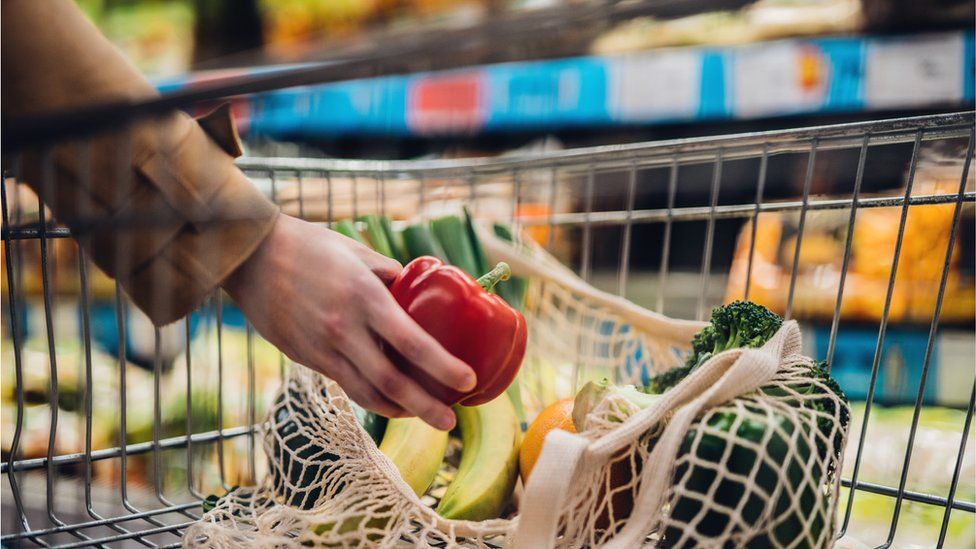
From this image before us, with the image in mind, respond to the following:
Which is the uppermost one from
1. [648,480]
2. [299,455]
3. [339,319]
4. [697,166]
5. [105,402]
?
[697,166]

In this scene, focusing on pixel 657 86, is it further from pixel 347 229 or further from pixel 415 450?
pixel 415 450

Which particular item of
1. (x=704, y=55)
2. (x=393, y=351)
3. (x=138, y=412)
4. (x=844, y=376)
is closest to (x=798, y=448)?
(x=393, y=351)

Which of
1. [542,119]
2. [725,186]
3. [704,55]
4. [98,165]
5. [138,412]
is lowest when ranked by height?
[138,412]

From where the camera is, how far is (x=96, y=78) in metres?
0.57

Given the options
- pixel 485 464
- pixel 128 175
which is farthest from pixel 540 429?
pixel 128 175

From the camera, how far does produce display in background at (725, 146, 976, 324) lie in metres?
1.61

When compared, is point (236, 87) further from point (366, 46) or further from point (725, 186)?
point (725, 186)

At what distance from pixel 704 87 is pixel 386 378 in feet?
4.74

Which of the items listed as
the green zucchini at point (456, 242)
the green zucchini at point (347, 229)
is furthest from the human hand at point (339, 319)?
the green zucchini at point (456, 242)

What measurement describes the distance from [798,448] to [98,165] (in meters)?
0.65

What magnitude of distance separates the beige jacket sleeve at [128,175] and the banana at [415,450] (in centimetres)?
41

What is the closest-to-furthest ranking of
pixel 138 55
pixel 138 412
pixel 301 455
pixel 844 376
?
pixel 301 455 < pixel 844 376 < pixel 138 412 < pixel 138 55

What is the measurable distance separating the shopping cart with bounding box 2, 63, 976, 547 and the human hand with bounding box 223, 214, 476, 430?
160mm

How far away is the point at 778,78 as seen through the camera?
1.74 metres
